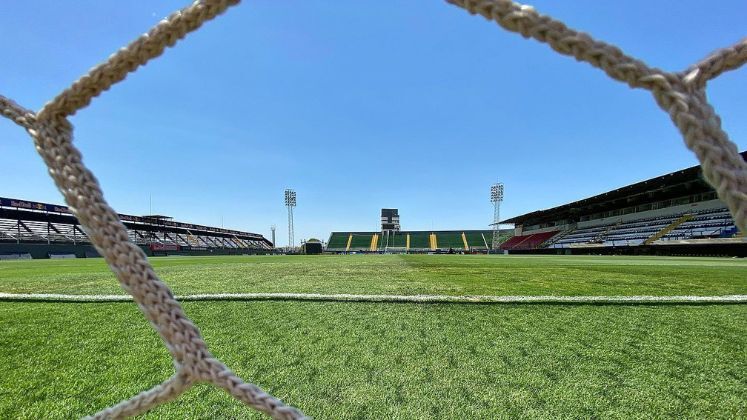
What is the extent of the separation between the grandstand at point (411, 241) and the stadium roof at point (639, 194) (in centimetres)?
1589

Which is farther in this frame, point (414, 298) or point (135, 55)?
point (414, 298)

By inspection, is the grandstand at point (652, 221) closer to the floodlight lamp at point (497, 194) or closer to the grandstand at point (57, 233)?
the floodlight lamp at point (497, 194)

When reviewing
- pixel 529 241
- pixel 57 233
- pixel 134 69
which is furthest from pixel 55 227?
pixel 529 241

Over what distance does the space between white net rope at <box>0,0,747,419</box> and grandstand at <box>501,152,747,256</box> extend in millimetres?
21136

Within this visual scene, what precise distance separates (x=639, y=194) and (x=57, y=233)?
51348 mm

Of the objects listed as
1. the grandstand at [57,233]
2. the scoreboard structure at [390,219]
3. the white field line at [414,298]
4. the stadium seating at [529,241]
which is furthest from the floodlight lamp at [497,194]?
the white field line at [414,298]

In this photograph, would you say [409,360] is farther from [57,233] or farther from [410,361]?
[57,233]

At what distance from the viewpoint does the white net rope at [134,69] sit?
0.58m

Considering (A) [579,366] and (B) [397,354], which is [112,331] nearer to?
(B) [397,354]

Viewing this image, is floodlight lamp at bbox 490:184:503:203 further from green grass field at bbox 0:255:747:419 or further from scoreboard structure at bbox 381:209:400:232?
green grass field at bbox 0:255:747:419

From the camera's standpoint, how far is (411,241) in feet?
197

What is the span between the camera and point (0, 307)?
355cm

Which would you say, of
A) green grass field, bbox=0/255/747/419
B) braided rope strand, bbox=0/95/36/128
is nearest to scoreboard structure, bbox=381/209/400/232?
green grass field, bbox=0/255/747/419

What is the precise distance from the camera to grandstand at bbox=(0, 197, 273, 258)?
2722 centimetres
